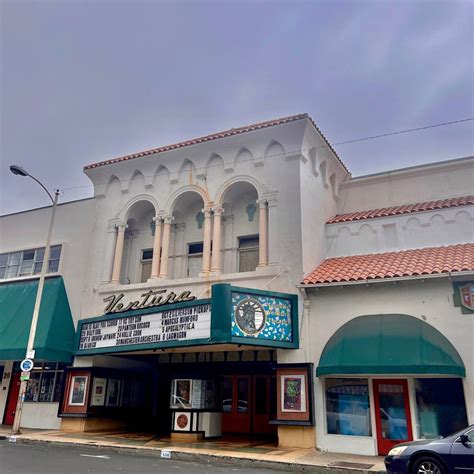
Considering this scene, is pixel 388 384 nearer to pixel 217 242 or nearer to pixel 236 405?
pixel 236 405

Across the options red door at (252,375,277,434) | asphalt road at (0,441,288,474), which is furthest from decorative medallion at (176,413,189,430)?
asphalt road at (0,441,288,474)

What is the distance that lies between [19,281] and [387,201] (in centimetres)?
1628

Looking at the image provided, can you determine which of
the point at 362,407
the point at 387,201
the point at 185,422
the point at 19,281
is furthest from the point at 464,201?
the point at 19,281

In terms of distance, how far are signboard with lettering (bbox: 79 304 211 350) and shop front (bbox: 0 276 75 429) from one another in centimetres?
96

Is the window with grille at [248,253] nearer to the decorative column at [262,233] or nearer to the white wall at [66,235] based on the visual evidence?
the decorative column at [262,233]

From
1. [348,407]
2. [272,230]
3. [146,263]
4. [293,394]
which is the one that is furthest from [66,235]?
[348,407]

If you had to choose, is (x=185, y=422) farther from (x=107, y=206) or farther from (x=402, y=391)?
(x=107, y=206)

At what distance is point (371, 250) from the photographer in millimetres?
17281

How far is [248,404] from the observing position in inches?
715

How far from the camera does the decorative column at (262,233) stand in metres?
16.6

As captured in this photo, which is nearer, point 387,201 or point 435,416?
point 435,416

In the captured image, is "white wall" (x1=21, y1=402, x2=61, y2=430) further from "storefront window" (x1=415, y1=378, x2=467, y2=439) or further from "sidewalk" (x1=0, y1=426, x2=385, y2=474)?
"storefront window" (x1=415, y1=378, x2=467, y2=439)

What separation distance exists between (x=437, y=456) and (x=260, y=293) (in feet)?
22.8

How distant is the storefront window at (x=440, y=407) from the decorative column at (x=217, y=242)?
7.67 meters
